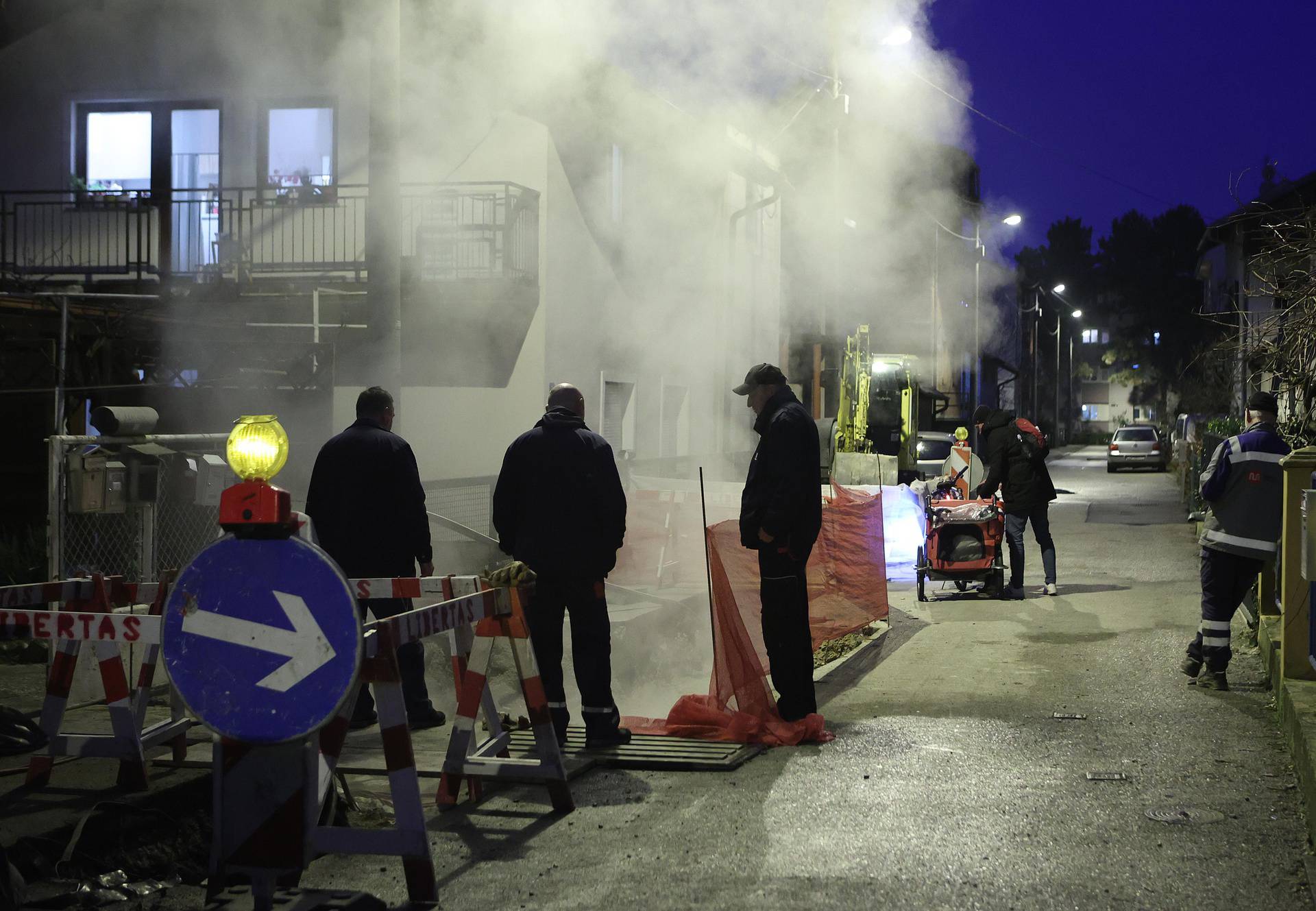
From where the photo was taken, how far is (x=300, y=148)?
46.8 ft

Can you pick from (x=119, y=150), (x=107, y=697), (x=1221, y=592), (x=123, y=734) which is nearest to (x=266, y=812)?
(x=123, y=734)

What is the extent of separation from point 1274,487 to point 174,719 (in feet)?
17.7

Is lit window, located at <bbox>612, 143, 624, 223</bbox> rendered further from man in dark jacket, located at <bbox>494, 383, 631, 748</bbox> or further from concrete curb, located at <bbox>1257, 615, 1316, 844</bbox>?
man in dark jacket, located at <bbox>494, 383, 631, 748</bbox>

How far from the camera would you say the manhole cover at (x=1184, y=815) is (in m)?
4.52

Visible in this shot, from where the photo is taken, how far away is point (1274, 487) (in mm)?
6652

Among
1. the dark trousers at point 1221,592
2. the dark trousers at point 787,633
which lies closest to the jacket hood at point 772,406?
the dark trousers at point 787,633

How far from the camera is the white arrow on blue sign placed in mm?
3342

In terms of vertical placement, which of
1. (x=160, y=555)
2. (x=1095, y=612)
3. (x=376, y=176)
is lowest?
(x=1095, y=612)

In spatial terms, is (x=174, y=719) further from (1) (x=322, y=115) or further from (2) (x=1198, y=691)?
(1) (x=322, y=115)

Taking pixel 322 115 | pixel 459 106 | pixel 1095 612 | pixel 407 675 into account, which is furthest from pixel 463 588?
pixel 322 115

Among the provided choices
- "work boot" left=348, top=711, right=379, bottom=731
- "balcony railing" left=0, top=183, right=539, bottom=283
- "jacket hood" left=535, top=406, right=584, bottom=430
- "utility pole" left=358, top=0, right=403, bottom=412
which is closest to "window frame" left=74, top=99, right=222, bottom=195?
"balcony railing" left=0, top=183, right=539, bottom=283

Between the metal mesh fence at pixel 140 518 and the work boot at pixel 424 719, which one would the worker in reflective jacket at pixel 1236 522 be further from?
the metal mesh fence at pixel 140 518

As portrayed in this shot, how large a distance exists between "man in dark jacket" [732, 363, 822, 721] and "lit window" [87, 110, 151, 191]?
11.1 meters

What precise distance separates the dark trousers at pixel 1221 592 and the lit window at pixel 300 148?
10.4 meters
